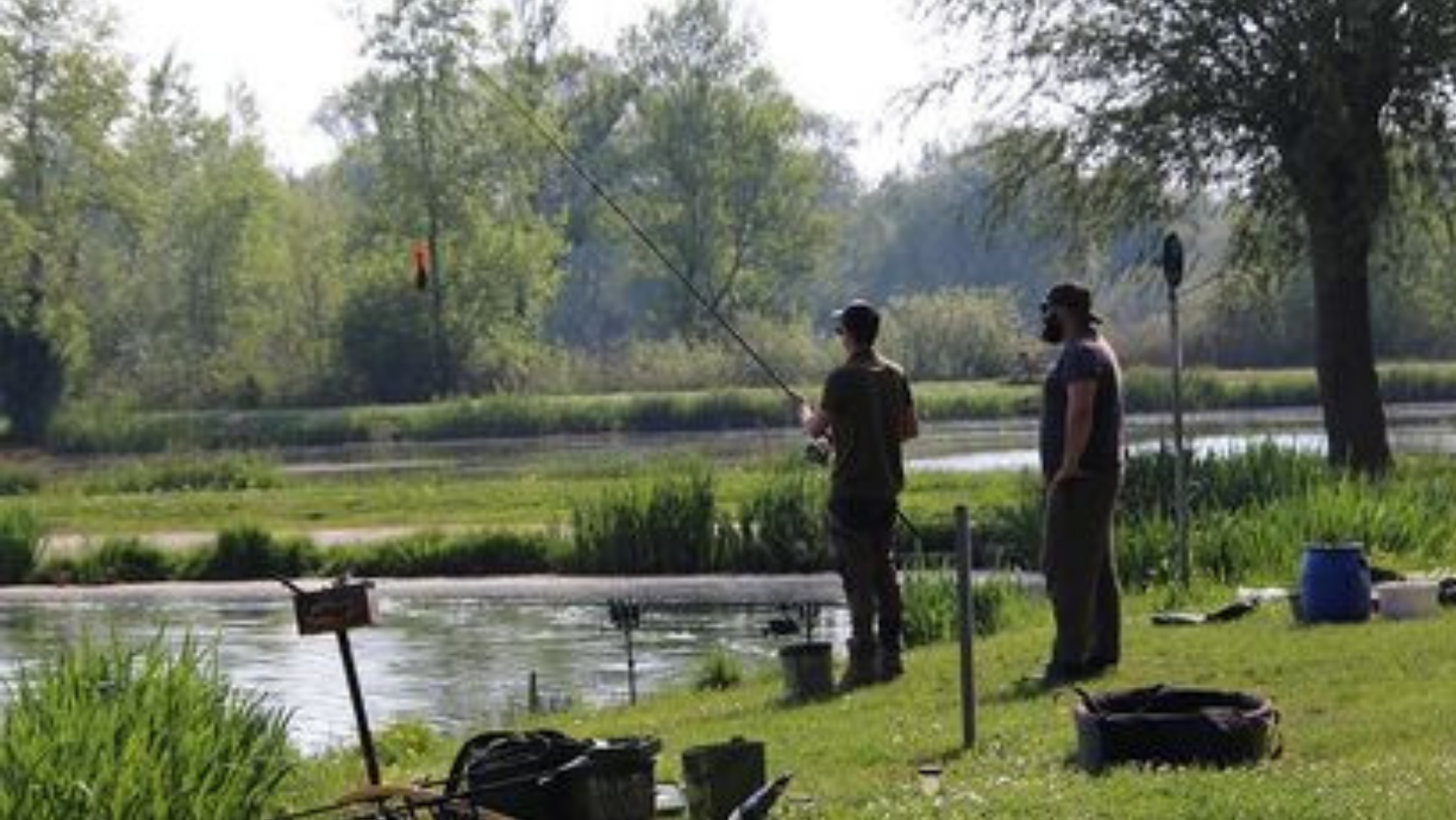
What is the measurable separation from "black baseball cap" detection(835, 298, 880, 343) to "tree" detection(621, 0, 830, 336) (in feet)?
217

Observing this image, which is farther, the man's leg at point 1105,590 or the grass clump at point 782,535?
the grass clump at point 782,535

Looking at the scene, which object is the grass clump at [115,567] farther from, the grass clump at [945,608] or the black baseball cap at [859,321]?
the black baseball cap at [859,321]

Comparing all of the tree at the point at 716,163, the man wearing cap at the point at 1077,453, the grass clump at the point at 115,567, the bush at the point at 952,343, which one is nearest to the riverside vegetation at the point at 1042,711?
the man wearing cap at the point at 1077,453

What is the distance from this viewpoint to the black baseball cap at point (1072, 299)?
10500mm

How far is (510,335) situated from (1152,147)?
160ft

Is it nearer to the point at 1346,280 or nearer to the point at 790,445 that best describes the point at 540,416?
the point at 790,445

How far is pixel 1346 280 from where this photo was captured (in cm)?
2327

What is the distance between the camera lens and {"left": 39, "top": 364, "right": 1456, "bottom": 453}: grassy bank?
58.2 m

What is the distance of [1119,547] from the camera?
16.3 metres

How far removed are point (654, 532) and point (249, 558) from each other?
15.9 ft

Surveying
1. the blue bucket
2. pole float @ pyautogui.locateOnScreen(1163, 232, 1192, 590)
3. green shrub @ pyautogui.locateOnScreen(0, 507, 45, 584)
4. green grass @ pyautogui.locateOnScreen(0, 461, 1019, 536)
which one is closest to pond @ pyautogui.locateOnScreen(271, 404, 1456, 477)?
green grass @ pyautogui.locateOnScreen(0, 461, 1019, 536)

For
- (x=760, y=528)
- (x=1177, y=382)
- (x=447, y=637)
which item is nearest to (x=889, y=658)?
(x=1177, y=382)

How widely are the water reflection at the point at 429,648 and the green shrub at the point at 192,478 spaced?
43.7ft

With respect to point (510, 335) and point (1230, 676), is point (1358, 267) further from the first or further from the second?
point (510, 335)
